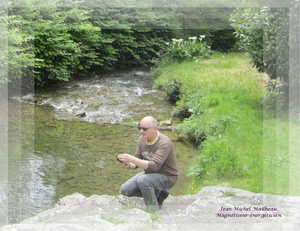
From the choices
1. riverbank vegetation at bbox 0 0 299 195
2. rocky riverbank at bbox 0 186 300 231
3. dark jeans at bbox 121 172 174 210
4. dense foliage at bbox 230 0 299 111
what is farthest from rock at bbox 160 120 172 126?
dark jeans at bbox 121 172 174 210

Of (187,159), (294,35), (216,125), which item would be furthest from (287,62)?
(187,159)

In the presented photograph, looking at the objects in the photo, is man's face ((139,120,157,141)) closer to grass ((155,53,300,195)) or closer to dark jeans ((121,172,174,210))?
dark jeans ((121,172,174,210))

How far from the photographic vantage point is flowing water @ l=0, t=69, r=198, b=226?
6.15 meters

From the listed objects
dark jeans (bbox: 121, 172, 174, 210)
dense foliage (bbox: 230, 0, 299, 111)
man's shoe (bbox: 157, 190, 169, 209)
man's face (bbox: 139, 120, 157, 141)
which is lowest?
man's shoe (bbox: 157, 190, 169, 209)

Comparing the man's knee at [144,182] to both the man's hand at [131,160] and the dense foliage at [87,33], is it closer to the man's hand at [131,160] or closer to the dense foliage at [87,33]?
the man's hand at [131,160]

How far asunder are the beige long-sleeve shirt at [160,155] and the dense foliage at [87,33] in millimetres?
6387

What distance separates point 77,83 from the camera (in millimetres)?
13617

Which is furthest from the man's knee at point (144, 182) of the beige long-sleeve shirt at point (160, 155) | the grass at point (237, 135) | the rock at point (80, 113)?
the rock at point (80, 113)

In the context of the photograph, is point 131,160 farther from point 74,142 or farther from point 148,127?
point 74,142

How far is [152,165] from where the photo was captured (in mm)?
4488

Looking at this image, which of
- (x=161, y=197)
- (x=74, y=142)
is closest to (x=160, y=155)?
(x=161, y=197)

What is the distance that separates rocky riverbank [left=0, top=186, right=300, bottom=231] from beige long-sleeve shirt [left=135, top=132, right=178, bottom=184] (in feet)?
1.52

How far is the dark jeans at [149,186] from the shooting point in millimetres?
4609

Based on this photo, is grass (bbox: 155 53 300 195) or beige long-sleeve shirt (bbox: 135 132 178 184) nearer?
beige long-sleeve shirt (bbox: 135 132 178 184)
